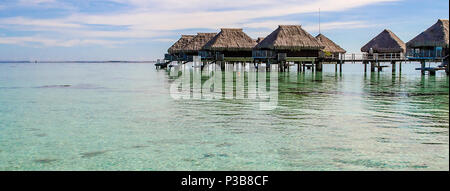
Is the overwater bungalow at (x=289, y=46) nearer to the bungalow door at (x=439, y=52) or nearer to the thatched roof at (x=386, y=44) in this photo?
the thatched roof at (x=386, y=44)

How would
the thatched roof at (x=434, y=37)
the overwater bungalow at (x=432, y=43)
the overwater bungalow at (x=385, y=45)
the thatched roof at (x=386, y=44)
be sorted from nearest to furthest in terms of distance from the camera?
the thatched roof at (x=434, y=37) → the overwater bungalow at (x=432, y=43) → the overwater bungalow at (x=385, y=45) → the thatched roof at (x=386, y=44)

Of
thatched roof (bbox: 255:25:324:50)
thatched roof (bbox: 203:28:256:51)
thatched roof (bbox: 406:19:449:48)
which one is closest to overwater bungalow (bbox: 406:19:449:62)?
thatched roof (bbox: 406:19:449:48)

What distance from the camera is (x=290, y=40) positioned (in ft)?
128

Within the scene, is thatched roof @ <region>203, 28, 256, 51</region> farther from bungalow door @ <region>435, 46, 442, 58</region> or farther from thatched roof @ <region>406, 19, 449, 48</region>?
bungalow door @ <region>435, 46, 442, 58</region>

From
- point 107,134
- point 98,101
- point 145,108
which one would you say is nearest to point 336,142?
point 107,134

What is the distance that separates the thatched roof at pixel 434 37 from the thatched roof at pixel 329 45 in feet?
42.5

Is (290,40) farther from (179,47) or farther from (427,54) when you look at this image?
(179,47)

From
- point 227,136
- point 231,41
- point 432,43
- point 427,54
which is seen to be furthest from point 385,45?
point 227,136

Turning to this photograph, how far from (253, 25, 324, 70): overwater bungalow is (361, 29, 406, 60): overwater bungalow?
541cm

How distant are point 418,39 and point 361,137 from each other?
27118 mm

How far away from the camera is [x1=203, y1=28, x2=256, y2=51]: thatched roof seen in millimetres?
43594

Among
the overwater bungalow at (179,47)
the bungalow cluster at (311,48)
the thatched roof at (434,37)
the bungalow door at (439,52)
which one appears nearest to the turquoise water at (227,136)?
the thatched roof at (434,37)

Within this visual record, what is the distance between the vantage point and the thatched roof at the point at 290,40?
38.8 meters

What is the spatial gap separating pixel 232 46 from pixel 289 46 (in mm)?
6846
